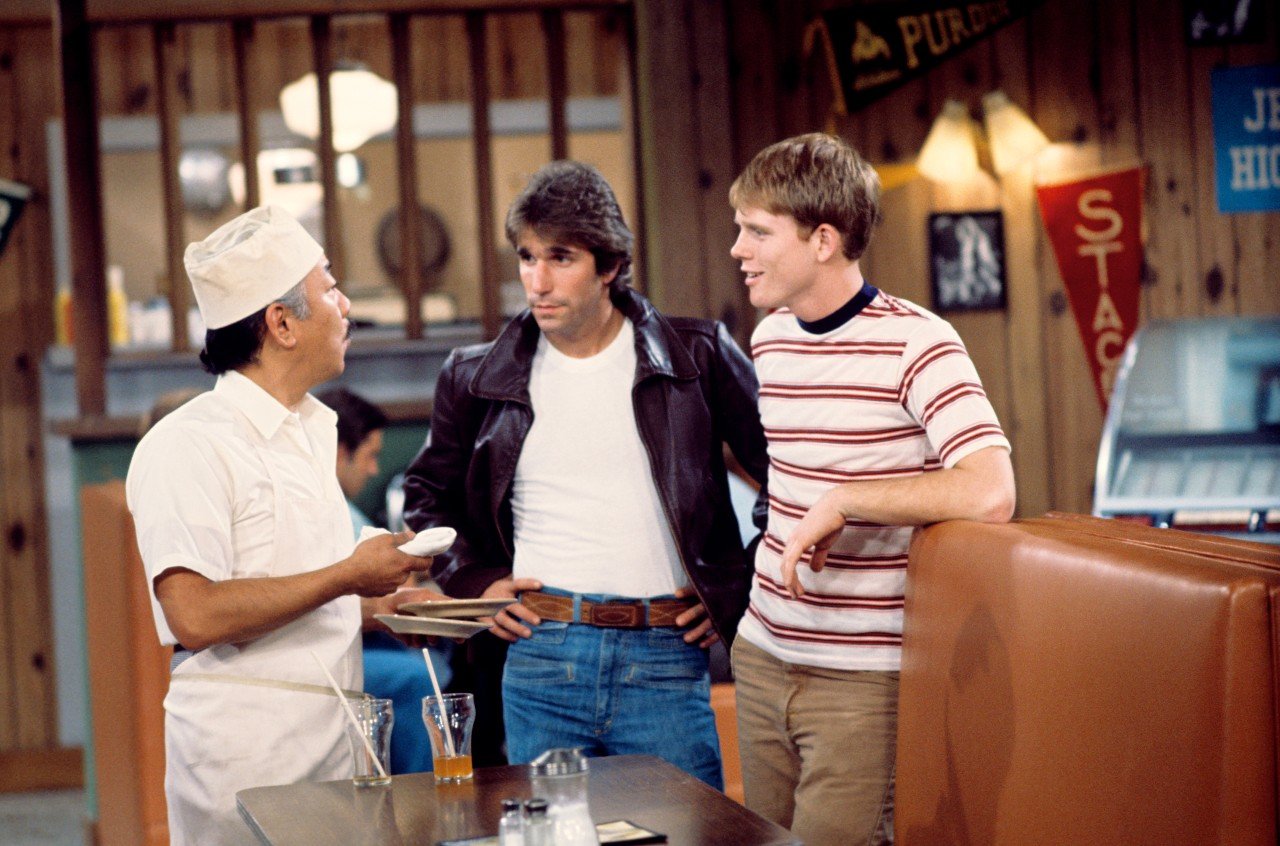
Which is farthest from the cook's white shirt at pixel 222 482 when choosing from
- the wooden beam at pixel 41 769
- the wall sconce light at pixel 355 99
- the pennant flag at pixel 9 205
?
the wooden beam at pixel 41 769

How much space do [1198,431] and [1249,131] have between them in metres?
1.49

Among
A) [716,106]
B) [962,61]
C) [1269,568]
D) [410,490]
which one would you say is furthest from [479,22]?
[1269,568]

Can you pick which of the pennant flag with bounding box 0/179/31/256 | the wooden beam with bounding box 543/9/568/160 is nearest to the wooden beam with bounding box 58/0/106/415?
the pennant flag with bounding box 0/179/31/256

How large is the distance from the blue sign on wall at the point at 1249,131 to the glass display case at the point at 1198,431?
528 mm

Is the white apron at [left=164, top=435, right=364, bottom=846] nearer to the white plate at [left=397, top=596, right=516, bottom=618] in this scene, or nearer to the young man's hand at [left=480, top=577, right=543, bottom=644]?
the white plate at [left=397, top=596, right=516, bottom=618]

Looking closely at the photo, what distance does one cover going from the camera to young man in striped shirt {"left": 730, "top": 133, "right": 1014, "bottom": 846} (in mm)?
2053

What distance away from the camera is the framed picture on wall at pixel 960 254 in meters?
5.30

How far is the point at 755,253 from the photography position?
7.03ft

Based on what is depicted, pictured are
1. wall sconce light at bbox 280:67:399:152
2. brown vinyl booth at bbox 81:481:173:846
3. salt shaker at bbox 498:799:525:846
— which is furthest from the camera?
wall sconce light at bbox 280:67:399:152

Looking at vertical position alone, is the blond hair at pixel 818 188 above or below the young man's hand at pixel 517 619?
above

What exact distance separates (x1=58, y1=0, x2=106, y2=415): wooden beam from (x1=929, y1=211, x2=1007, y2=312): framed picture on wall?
294 cm

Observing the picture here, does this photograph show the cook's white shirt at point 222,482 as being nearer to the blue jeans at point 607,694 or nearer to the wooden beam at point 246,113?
the blue jeans at point 607,694

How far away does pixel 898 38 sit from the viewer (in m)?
5.18

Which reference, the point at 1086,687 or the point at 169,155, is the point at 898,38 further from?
the point at 1086,687
